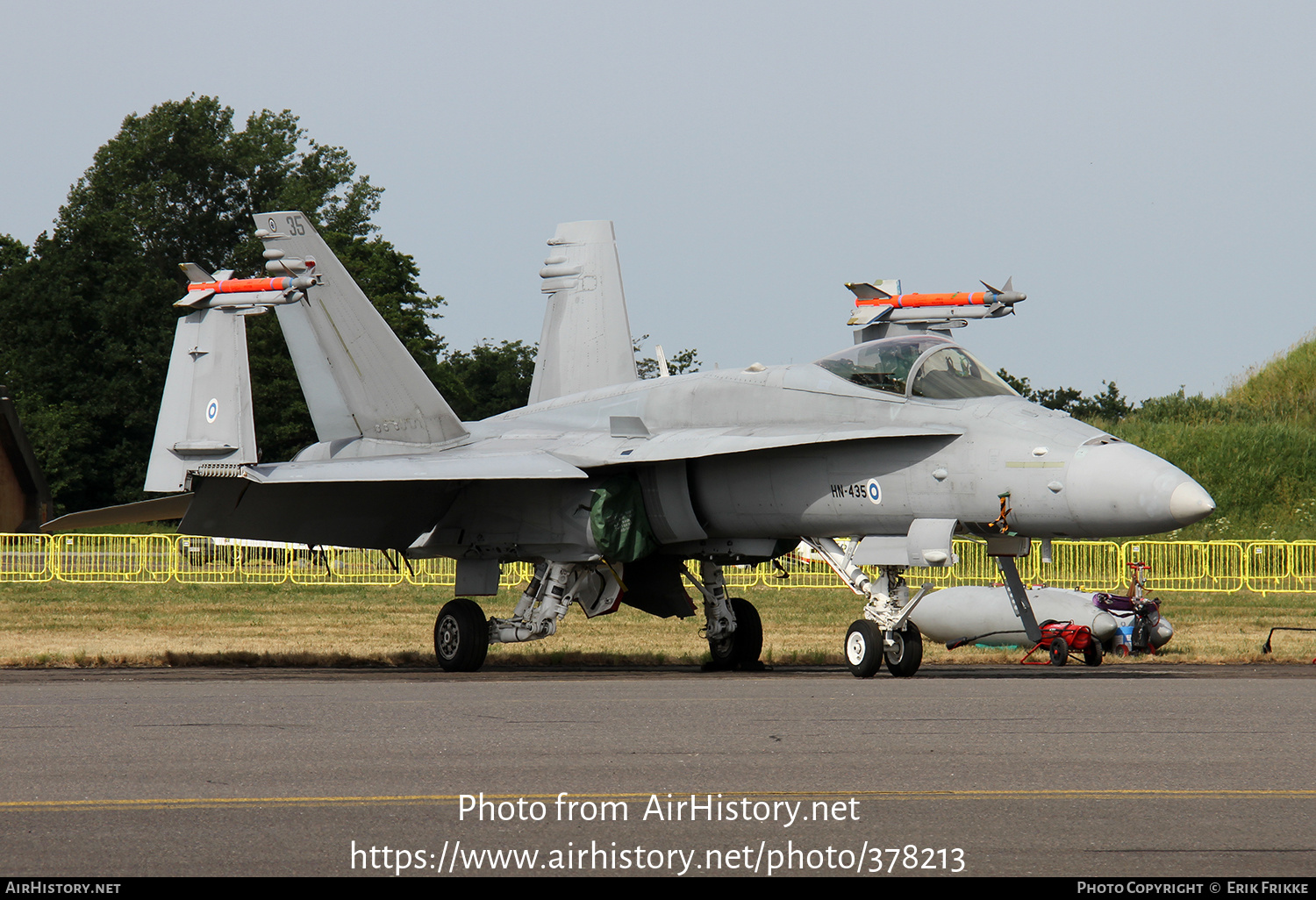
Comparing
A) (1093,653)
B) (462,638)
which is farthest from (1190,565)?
(462,638)

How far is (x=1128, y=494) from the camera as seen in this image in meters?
11.1

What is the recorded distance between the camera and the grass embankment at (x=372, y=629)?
1631cm

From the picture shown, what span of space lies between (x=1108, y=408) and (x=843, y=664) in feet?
143

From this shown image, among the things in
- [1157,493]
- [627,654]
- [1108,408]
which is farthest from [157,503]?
[1108,408]

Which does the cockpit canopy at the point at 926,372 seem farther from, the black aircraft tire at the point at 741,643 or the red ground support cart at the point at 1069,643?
the red ground support cart at the point at 1069,643

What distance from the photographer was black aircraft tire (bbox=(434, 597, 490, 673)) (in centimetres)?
1423

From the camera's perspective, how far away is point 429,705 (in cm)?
989

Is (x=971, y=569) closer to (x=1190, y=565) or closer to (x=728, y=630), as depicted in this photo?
(x=1190, y=565)

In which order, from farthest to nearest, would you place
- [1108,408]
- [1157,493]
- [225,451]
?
[1108,408]
[225,451]
[1157,493]

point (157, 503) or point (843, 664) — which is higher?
point (157, 503)

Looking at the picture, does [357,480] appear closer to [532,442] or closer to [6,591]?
[532,442]

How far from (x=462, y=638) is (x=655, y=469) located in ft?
8.24

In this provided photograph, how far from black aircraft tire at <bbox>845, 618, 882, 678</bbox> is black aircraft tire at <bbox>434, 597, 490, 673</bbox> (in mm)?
3791

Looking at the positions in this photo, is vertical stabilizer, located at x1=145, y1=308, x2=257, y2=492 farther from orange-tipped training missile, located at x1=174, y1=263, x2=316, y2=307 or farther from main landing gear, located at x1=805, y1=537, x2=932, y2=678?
main landing gear, located at x1=805, y1=537, x2=932, y2=678
